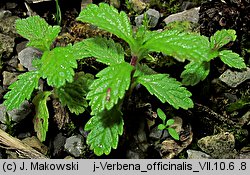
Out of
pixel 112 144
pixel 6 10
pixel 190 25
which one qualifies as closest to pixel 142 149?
pixel 112 144

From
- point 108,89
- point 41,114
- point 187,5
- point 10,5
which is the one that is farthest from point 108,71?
point 10,5

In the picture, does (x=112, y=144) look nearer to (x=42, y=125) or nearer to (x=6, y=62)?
(x=42, y=125)

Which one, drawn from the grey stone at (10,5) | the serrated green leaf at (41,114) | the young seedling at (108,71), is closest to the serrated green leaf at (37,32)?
the young seedling at (108,71)

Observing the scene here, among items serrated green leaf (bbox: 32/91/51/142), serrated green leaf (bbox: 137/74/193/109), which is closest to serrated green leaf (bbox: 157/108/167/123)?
serrated green leaf (bbox: 137/74/193/109)

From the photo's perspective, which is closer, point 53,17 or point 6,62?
point 6,62

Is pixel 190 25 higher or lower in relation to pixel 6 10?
higher

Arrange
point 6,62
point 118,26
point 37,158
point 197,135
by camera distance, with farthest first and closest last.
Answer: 1. point 6,62
2. point 197,135
3. point 37,158
4. point 118,26

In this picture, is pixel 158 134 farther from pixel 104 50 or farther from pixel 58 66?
pixel 58 66

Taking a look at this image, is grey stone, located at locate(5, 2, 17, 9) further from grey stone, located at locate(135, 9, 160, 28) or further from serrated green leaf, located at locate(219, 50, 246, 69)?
serrated green leaf, located at locate(219, 50, 246, 69)

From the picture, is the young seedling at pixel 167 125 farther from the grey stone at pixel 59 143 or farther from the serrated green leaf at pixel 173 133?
the grey stone at pixel 59 143
